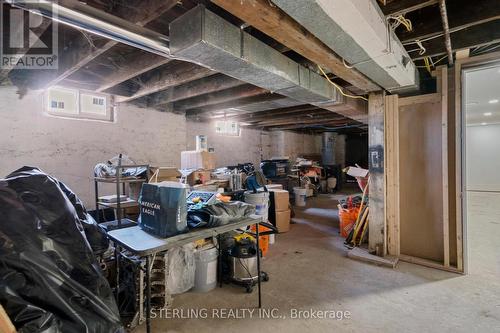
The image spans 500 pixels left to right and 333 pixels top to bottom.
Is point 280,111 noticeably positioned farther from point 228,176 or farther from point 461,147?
point 461,147

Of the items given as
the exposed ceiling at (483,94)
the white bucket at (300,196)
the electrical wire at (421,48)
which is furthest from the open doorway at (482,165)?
the white bucket at (300,196)

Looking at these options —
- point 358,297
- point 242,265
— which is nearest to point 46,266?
point 242,265

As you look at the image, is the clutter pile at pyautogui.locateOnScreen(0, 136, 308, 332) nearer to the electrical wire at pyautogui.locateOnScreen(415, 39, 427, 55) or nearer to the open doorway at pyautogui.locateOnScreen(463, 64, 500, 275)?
the electrical wire at pyautogui.locateOnScreen(415, 39, 427, 55)

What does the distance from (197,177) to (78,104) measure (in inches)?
75.4

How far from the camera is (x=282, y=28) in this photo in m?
1.58

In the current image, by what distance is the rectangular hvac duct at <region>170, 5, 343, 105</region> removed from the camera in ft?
5.05

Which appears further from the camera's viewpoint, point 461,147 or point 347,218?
point 347,218

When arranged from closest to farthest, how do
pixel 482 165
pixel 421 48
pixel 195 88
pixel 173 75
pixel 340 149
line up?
pixel 421 48, pixel 173 75, pixel 195 88, pixel 482 165, pixel 340 149

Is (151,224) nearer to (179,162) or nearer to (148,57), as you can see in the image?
(148,57)

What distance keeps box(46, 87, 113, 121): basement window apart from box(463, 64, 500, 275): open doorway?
458 centimetres

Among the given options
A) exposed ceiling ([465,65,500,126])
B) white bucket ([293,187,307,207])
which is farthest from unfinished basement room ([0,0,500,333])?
white bucket ([293,187,307,207])

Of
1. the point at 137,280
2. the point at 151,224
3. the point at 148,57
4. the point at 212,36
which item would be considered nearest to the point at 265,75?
the point at 212,36

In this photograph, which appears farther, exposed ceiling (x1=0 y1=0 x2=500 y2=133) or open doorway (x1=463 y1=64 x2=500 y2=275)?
open doorway (x1=463 y1=64 x2=500 y2=275)

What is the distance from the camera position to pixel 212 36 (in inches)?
61.4
